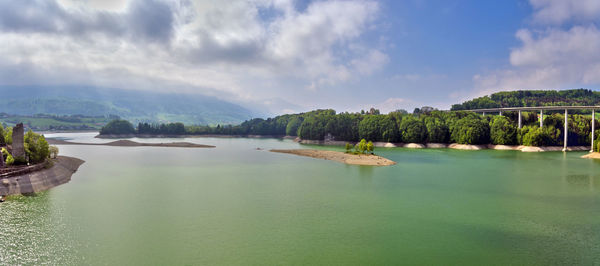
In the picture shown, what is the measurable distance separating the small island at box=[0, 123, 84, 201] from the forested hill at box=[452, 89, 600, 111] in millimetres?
188201

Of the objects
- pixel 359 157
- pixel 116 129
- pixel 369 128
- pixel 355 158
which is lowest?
pixel 355 158

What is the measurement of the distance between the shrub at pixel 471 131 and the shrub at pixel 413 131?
10.2m

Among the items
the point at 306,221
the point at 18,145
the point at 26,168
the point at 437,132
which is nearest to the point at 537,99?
the point at 437,132

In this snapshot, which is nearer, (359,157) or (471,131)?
(359,157)

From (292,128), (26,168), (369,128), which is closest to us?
(26,168)

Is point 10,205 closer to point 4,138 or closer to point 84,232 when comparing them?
point 84,232

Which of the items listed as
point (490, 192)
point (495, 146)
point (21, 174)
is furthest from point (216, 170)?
point (495, 146)

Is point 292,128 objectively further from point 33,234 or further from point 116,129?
point 33,234

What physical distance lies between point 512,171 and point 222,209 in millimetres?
54471

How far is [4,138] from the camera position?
190ft

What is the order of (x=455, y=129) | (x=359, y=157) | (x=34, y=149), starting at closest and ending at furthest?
(x=34, y=149) < (x=359, y=157) < (x=455, y=129)

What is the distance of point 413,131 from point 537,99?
11433 centimetres

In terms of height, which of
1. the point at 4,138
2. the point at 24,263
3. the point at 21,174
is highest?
the point at 4,138

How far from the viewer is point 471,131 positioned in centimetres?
11200
